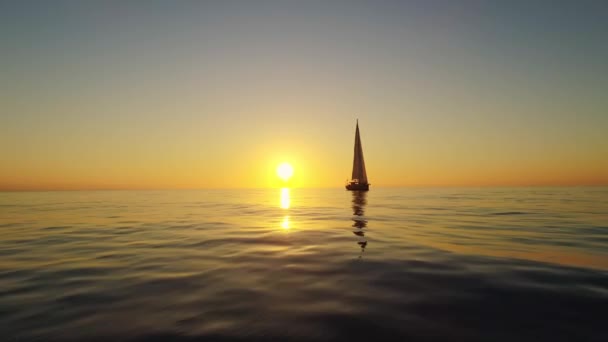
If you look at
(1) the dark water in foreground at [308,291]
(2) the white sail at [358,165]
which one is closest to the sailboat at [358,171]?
(2) the white sail at [358,165]

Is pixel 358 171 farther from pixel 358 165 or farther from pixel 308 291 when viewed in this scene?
pixel 308 291

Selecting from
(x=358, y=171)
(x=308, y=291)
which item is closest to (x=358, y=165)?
(x=358, y=171)

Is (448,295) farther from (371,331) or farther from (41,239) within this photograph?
(41,239)

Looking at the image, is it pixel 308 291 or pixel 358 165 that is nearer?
pixel 308 291

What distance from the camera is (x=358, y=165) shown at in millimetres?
74000

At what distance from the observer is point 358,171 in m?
74.5

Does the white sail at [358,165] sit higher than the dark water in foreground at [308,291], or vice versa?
the white sail at [358,165]

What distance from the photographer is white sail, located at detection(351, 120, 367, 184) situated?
240ft

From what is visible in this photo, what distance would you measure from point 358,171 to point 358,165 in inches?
66.4

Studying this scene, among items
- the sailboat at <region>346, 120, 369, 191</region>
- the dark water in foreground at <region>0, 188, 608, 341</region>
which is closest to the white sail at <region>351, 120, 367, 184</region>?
the sailboat at <region>346, 120, 369, 191</region>

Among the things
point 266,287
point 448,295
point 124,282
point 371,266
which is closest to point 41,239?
point 124,282

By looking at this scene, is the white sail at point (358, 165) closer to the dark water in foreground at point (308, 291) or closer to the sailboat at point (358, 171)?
the sailboat at point (358, 171)

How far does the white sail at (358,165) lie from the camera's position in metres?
73.2

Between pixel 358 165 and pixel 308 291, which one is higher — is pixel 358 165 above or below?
above
